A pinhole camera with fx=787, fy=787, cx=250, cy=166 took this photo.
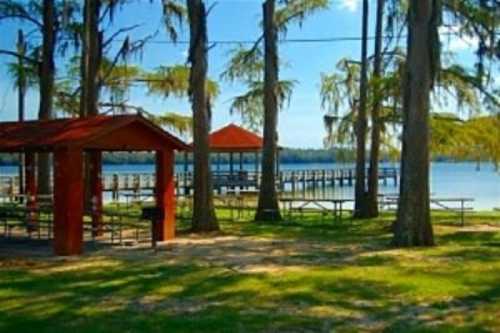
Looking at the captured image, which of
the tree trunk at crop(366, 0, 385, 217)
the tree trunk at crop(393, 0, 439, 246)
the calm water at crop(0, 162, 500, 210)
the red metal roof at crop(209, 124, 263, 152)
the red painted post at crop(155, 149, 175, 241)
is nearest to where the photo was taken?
the tree trunk at crop(393, 0, 439, 246)

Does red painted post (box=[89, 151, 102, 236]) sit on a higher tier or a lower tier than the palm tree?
lower

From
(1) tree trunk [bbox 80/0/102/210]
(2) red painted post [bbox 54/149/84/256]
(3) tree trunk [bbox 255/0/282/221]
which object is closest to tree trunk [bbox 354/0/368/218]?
(3) tree trunk [bbox 255/0/282/221]

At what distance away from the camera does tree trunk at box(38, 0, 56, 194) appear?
80.2 ft

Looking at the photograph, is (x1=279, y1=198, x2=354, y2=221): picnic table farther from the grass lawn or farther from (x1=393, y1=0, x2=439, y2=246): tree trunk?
(x1=393, y1=0, x2=439, y2=246): tree trunk

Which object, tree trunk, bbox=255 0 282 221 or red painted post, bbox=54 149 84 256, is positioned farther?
tree trunk, bbox=255 0 282 221

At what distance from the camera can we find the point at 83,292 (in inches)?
379

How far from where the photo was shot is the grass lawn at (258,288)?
7.89 m

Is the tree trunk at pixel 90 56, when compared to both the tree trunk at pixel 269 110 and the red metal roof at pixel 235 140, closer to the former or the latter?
the tree trunk at pixel 269 110

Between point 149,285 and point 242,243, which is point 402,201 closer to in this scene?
point 242,243

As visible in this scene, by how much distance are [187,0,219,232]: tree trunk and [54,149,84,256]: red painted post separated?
14.6 feet

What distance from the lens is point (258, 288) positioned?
9.95 metres

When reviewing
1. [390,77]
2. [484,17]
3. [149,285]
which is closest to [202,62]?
[390,77]

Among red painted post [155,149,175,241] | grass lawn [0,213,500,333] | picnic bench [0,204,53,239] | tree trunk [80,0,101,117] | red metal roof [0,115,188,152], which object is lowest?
grass lawn [0,213,500,333]

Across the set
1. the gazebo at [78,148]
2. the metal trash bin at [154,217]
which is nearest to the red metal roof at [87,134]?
the gazebo at [78,148]
